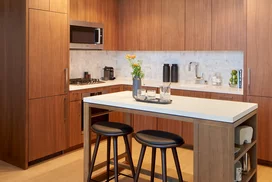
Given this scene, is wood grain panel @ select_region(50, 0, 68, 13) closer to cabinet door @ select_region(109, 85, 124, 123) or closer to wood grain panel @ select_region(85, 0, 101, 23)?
Answer: wood grain panel @ select_region(85, 0, 101, 23)

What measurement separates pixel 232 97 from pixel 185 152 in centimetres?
108

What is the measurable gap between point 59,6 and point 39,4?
33 centimetres

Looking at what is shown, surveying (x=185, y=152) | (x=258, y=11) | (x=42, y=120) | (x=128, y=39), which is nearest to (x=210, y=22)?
(x=258, y=11)

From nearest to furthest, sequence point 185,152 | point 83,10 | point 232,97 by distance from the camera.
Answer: point 232,97 < point 185,152 < point 83,10

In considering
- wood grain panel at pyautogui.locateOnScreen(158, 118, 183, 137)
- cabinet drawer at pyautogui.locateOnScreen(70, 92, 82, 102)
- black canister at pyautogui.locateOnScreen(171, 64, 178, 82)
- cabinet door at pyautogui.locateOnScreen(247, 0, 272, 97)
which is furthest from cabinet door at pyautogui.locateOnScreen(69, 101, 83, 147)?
cabinet door at pyautogui.locateOnScreen(247, 0, 272, 97)

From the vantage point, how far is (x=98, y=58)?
5.57 meters

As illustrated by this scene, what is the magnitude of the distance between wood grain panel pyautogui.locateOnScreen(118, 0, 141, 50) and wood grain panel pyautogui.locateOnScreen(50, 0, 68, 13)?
157 centimetres

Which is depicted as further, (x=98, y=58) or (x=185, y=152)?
(x=98, y=58)

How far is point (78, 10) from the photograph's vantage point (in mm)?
4648

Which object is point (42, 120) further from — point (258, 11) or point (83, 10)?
point (258, 11)

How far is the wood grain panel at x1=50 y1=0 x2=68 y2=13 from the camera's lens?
3.86m

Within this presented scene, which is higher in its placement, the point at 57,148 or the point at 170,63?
the point at 170,63

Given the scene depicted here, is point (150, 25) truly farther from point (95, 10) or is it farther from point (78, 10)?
point (78, 10)

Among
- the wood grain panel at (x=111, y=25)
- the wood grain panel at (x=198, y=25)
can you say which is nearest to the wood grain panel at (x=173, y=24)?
the wood grain panel at (x=198, y=25)
